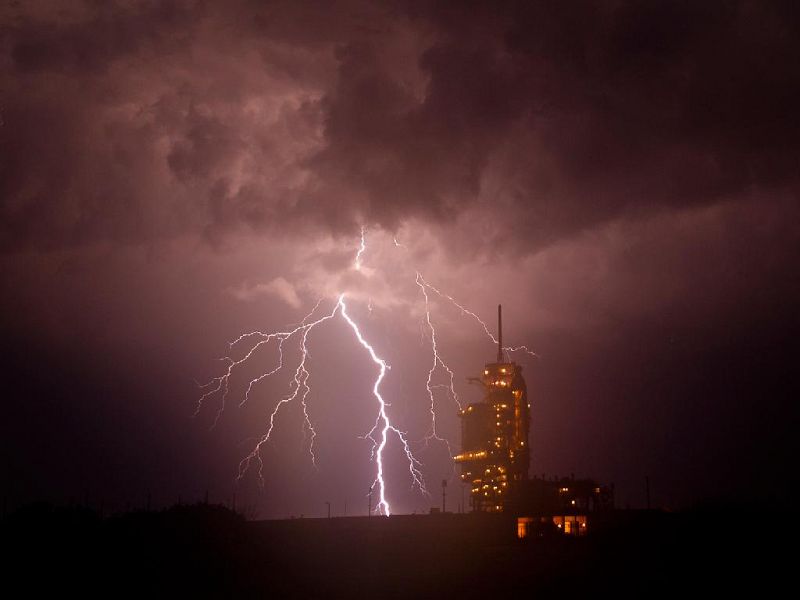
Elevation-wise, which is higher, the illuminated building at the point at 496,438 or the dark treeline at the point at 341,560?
the illuminated building at the point at 496,438

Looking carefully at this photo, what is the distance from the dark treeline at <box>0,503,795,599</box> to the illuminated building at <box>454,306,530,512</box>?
26295mm

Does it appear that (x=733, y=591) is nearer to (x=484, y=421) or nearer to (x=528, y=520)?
(x=528, y=520)

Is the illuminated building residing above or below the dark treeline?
above

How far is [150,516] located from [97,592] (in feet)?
30.5

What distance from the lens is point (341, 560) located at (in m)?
37.0

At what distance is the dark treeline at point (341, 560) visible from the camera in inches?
1144

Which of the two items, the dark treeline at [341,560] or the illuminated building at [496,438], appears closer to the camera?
the dark treeline at [341,560]

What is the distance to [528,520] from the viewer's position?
6134cm

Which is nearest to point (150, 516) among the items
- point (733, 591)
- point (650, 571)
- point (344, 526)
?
point (344, 526)

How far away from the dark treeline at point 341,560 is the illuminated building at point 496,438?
26.3m

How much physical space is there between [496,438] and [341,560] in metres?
36.4

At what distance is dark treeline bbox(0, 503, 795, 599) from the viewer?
29.0 meters

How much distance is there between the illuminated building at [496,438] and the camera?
231 ft

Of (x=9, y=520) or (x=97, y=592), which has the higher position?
(x=9, y=520)
